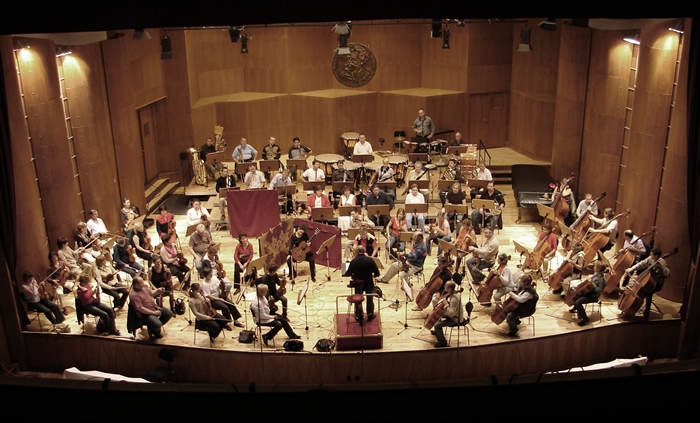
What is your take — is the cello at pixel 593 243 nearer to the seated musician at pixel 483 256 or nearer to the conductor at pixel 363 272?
the seated musician at pixel 483 256

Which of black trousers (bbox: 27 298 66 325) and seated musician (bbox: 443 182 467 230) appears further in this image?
seated musician (bbox: 443 182 467 230)

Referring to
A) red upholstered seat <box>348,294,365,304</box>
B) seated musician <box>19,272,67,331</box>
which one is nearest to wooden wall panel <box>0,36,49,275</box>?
seated musician <box>19,272,67,331</box>

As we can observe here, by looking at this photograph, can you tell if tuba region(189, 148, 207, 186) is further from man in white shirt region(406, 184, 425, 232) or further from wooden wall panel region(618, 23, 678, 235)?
wooden wall panel region(618, 23, 678, 235)

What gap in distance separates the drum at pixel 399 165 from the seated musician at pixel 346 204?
267cm

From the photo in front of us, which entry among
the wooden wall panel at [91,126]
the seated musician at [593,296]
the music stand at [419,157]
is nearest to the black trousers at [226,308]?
the wooden wall panel at [91,126]

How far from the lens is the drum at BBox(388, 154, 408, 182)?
15897mm

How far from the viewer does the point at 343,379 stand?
33.0 ft

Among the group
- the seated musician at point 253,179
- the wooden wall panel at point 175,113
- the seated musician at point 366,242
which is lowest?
the seated musician at point 366,242

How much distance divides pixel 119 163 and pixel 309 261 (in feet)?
16.5

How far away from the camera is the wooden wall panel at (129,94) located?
551 inches

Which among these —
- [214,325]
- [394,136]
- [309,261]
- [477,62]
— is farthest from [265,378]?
[477,62]

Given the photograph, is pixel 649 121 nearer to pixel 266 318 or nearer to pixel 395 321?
pixel 395 321

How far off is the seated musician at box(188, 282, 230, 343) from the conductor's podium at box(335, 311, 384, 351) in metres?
1.69

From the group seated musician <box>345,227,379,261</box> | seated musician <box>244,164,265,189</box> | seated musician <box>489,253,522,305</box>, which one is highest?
seated musician <box>244,164,265,189</box>
